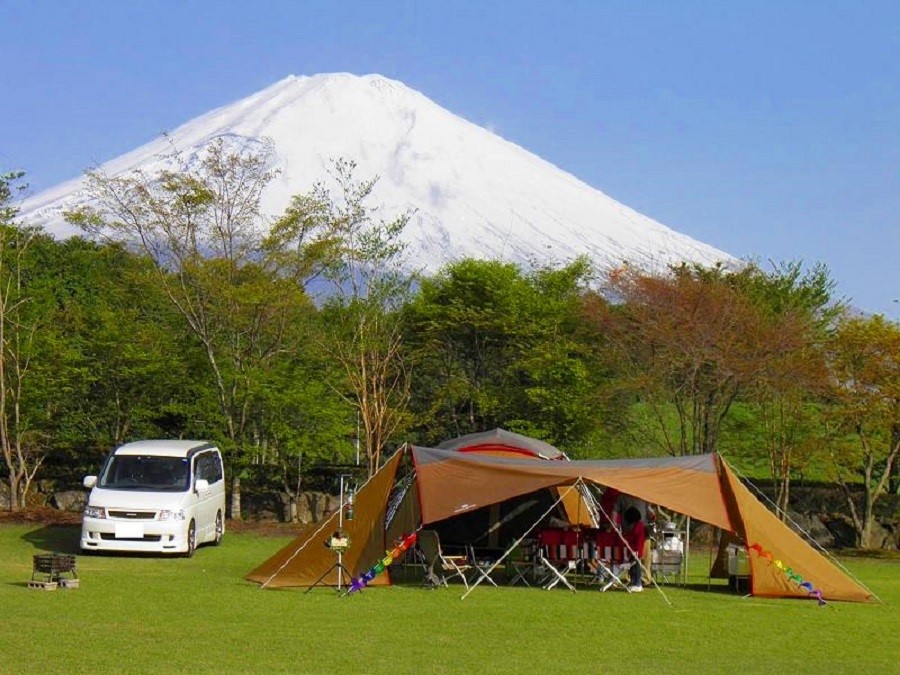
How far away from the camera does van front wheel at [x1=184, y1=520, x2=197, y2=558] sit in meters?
17.5

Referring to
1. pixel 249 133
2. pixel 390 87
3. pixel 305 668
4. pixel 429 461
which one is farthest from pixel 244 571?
pixel 390 87

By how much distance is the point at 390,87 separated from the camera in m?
104

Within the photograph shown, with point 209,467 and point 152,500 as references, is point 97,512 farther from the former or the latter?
point 209,467

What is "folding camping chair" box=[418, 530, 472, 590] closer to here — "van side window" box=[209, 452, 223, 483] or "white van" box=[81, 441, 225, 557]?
"white van" box=[81, 441, 225, 557]

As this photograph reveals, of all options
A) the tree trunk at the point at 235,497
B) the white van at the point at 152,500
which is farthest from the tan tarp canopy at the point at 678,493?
the tree trunk at the point at 235,497

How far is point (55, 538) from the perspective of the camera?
19547mm

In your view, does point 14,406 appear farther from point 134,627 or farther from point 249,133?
point 249,133

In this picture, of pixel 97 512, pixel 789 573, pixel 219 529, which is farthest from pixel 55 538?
pixel 789 573

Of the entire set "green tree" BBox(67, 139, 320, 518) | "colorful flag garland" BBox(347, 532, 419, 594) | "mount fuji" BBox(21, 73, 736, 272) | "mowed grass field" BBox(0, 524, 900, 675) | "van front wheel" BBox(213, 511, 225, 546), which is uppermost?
"mount fuji" BBox(21, 73, 736, 272)

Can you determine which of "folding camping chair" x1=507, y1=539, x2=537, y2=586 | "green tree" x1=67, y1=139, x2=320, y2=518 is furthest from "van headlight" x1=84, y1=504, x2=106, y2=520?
"green tree" x1=67, y1=139, x2=320, y2=518

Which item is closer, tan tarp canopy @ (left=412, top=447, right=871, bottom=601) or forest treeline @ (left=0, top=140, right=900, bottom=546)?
tan tarp canopy @ (left=412, top=447, right=871, bottom=601)

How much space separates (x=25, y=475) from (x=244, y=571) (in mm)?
11356

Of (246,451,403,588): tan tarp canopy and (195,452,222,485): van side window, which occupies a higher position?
(195,452,222,485): van side window

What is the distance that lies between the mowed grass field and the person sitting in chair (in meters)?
0.29
